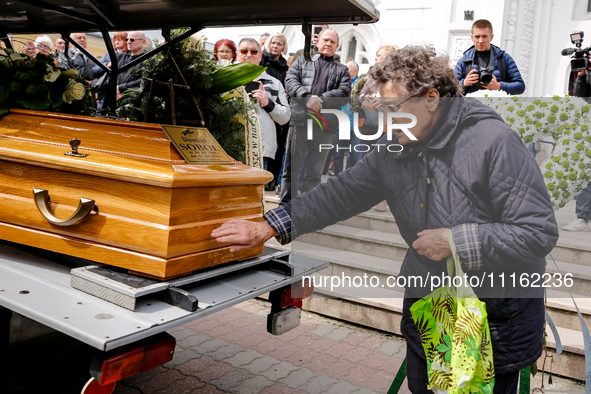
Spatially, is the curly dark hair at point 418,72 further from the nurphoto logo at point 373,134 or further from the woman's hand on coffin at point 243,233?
the woman's hand on coffin at point 243,233

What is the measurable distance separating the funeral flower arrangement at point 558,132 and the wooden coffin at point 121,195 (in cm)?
101

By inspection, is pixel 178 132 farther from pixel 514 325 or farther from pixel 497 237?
pixel 514 325

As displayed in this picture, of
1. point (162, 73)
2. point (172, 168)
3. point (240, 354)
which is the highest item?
point (162, 73)

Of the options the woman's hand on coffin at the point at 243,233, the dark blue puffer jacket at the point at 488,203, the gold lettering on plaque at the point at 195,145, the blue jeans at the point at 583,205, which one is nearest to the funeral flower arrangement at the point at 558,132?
the blue jeans at the point at 583,205

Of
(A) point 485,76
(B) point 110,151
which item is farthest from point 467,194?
(A) point 485,76

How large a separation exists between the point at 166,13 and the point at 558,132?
72.9 inches

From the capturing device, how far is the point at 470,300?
155cm

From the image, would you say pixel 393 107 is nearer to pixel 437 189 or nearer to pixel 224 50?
pixel 437 189

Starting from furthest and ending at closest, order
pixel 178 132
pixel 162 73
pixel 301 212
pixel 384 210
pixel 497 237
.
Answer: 1. pixel 162 73
2. pixel 178 132
3. pixel 301 212
4. pixel 384 210
5. pixel 497 237

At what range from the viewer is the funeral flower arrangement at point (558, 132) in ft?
5.46

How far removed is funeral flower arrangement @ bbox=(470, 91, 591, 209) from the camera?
1.66 meters

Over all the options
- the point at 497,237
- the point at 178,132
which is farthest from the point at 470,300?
the point at 178,132

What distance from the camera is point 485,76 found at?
14.9 ft

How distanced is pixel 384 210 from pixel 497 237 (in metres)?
0.41
